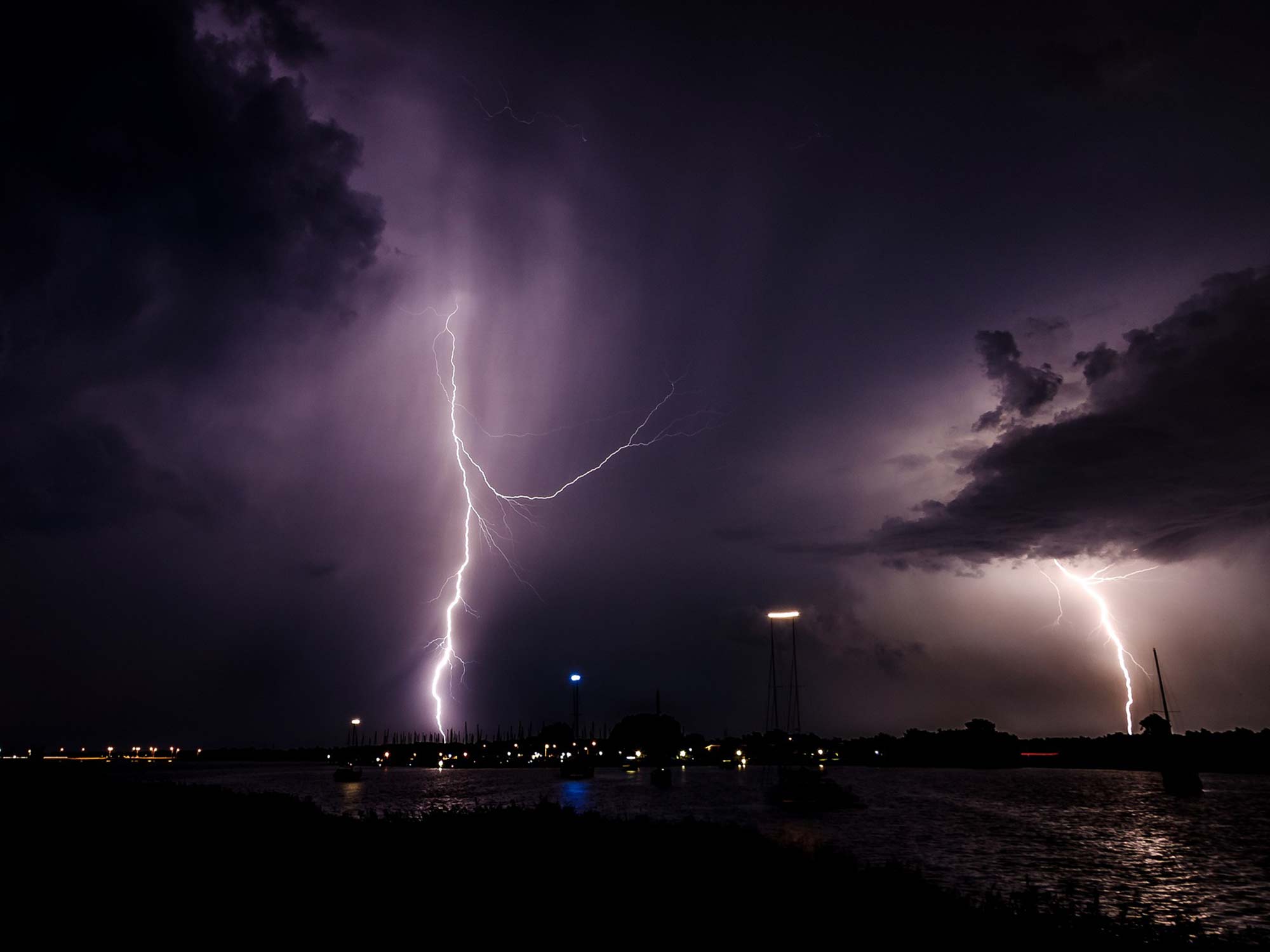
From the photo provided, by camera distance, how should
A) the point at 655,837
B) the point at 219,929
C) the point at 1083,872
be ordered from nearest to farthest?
the point at 219,929, the point at 655,837, the point at 1083,872

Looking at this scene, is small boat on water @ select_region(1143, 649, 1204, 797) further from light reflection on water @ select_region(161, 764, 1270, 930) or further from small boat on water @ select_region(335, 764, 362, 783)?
small boat on water @ select_region(335, 764, 362, 783)

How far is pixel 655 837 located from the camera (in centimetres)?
2556

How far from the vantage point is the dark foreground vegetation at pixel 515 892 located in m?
14.9

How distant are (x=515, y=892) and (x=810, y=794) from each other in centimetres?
6108

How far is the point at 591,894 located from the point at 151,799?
4292 centimetres

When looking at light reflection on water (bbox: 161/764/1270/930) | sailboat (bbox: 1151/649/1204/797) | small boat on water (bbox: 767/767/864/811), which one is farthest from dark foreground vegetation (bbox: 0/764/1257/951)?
sailboat (bbox: 1151/649/1204/797)

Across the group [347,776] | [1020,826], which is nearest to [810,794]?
[1020,826]

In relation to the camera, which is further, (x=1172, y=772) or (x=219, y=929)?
(x=1172, y=772)

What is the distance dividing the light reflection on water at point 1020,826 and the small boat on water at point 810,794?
235 centimetres

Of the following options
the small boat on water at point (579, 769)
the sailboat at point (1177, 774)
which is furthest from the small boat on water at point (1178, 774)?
the small boat on water at point (579, 769)

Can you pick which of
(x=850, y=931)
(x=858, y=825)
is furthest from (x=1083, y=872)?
(x=850, y=931)

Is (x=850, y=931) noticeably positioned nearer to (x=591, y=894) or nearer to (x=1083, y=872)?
(x=591, y=894)

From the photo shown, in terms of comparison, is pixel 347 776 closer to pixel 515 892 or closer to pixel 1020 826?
pixel 1020 826

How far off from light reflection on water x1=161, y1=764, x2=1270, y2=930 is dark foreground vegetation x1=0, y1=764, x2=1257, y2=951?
285 inches
